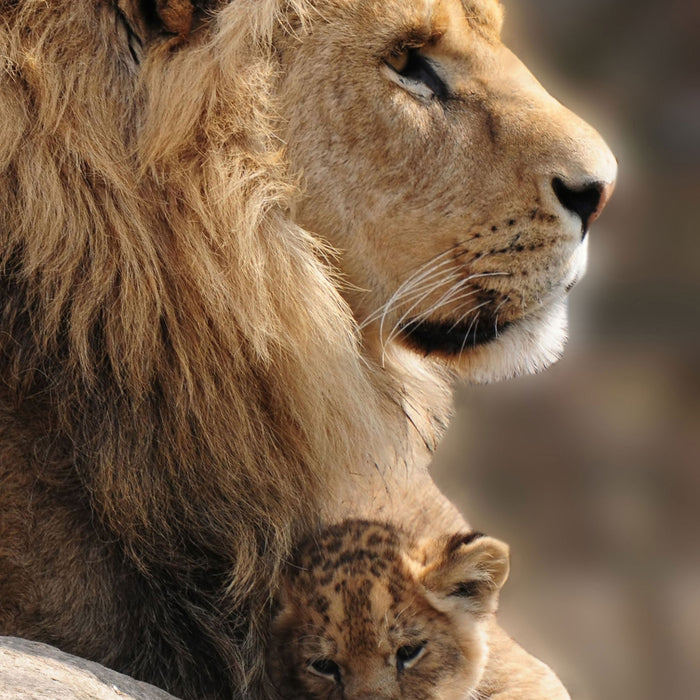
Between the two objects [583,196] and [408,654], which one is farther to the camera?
[408,654]

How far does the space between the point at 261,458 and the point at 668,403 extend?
4.40 meters

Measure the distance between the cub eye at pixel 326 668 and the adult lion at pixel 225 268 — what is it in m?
0.17

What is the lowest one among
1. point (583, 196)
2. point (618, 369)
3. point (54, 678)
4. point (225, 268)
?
point (618, 369)

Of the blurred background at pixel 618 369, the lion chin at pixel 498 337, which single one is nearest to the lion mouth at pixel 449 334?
the lion chin at pixel 498 337

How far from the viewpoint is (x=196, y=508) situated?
2221 mm

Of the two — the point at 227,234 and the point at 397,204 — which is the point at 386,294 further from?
the point at 227,234

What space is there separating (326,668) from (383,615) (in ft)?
0.51

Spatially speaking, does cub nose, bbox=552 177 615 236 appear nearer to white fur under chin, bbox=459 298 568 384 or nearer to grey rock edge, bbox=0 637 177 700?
white fur under chin, bbox=459 298 568 384

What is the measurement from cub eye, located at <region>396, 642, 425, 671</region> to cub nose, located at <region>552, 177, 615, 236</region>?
3.07 ft

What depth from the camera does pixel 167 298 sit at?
2156 millimetres

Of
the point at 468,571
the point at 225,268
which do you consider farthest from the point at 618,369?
the point at 225,268

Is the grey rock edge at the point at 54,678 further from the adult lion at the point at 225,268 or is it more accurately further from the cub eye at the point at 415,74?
the cub eye at the point at 415,74

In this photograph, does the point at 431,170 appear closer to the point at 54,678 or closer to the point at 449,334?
the point at 449,334

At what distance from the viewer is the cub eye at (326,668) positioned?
245 cm
